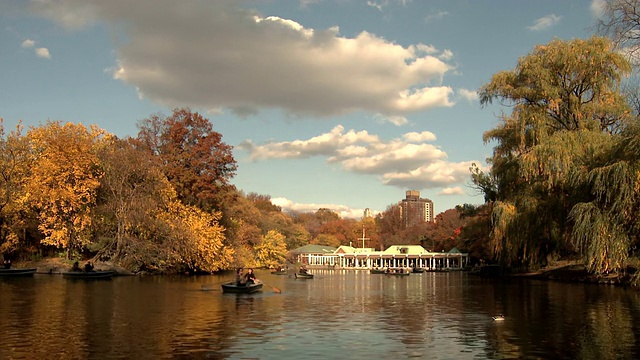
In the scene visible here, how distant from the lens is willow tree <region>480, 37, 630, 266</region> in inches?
1430

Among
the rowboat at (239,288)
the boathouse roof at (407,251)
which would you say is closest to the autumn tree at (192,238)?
the rowboat at (239,288)

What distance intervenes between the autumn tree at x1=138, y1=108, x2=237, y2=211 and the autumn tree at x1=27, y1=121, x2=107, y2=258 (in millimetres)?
8418

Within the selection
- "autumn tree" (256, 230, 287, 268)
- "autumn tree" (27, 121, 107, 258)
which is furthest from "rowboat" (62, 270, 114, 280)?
"autumn tree" (256, 230, 287, 268)

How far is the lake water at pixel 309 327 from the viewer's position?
1364 cm

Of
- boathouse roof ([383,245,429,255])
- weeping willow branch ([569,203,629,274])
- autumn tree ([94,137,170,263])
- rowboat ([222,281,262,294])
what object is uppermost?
autumn tree ([94,137,170,263])

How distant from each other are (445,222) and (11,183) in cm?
7821

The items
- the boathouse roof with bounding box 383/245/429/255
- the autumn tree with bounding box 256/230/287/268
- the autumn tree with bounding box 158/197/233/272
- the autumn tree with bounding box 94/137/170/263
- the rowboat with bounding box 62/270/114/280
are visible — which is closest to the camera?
the rowboat with bounding box 62/270/114/280

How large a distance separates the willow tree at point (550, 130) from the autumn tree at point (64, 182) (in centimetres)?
3499

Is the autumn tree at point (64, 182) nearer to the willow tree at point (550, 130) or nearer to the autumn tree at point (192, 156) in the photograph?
the autumn tree at point (192, 156)

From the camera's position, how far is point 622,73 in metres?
38.0

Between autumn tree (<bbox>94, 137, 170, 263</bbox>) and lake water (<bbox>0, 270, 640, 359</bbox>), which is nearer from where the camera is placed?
lake water (<bbox>0, 270, 640, 359</bbox>)

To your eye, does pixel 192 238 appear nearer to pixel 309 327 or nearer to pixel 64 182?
pixel 64 182

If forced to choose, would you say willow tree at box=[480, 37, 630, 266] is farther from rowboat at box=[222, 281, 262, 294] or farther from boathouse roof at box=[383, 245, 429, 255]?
boathouse roof at box=[383, 245, 429, 255]

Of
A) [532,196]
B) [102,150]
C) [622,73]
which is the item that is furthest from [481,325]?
[102,150]
